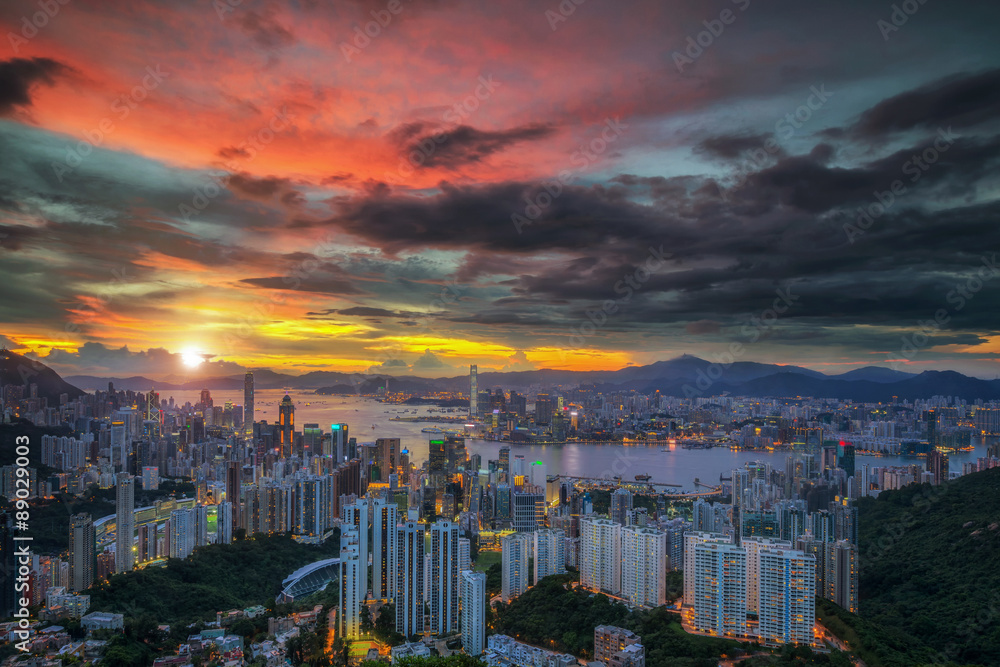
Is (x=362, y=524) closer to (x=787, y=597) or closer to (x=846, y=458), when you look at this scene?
(x=787, y=597)

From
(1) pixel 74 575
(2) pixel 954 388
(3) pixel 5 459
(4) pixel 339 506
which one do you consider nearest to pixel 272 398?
(4) pixel 339 506

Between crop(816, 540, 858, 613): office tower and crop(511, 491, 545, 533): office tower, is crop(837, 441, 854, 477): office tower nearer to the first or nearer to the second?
crop(511, 491, 545, 533): office tower

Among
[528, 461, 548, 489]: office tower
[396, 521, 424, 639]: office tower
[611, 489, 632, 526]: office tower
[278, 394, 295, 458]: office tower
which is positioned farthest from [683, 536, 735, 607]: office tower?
[278, 394, 295, 458]: office tower

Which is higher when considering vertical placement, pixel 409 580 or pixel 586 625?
pixel 409 580

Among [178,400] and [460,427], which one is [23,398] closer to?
[178,400]

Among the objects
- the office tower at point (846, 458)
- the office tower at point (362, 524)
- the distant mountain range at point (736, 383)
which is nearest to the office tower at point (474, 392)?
the distant mountain range at point (736, 383)

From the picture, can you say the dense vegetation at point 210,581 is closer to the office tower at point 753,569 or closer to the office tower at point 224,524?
the office tower at point 224,524

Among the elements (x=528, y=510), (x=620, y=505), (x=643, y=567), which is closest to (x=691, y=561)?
(x=643, y=567)
